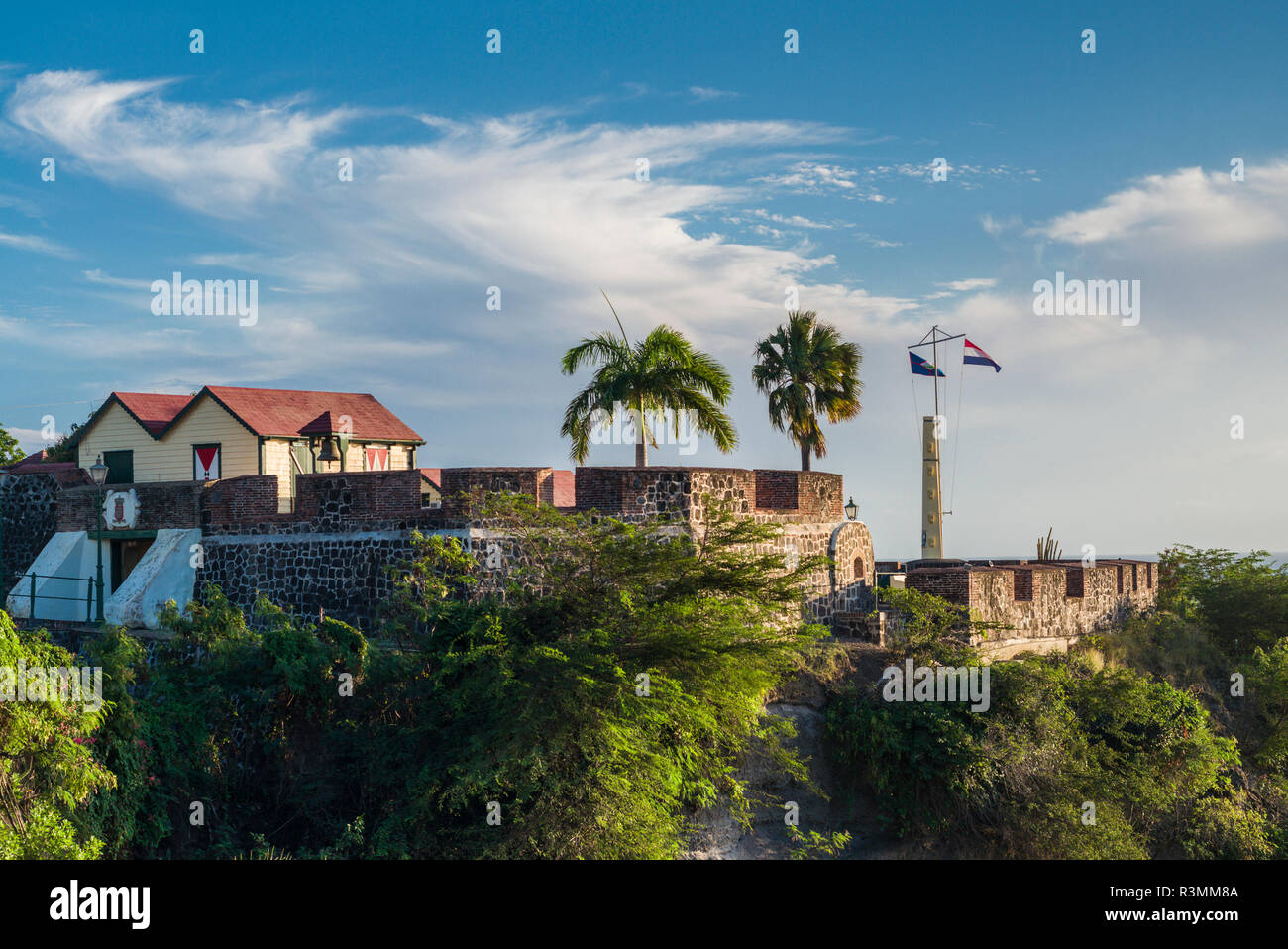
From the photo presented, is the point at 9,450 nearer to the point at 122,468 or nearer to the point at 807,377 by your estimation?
the point at 122,468

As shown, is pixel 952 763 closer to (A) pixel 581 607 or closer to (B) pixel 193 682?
(A) pixel 581 607

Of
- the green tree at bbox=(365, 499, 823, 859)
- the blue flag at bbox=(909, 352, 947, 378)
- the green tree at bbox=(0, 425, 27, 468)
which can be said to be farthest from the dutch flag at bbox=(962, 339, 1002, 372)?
the green tree at bbox=(0, 425, 27, 468)

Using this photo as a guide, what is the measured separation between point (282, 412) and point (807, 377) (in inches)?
574

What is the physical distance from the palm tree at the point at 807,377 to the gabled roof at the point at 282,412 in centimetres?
1063

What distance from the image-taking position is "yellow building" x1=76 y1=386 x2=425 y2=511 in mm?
28484

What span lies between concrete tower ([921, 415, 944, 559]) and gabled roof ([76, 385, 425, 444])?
14513mm

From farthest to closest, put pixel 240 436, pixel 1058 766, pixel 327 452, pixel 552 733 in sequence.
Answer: pixel 327 452 → pixel 240 436 → pixel 1058 766 → pixel 552 733

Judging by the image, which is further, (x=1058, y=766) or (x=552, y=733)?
(x=1058, y=766)

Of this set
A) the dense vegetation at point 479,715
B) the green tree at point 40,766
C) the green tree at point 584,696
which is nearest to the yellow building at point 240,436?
the dense vegetation at point 479,715

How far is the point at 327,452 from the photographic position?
29.0 m

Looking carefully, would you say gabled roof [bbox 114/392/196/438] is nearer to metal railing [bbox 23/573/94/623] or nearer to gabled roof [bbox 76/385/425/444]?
gabled roof [bbox 76/385/425/444]

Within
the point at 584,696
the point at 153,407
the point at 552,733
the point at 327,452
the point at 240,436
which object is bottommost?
the point at 552,733

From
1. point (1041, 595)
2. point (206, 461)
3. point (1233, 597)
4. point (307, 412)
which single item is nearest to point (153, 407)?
point (206, 461)
